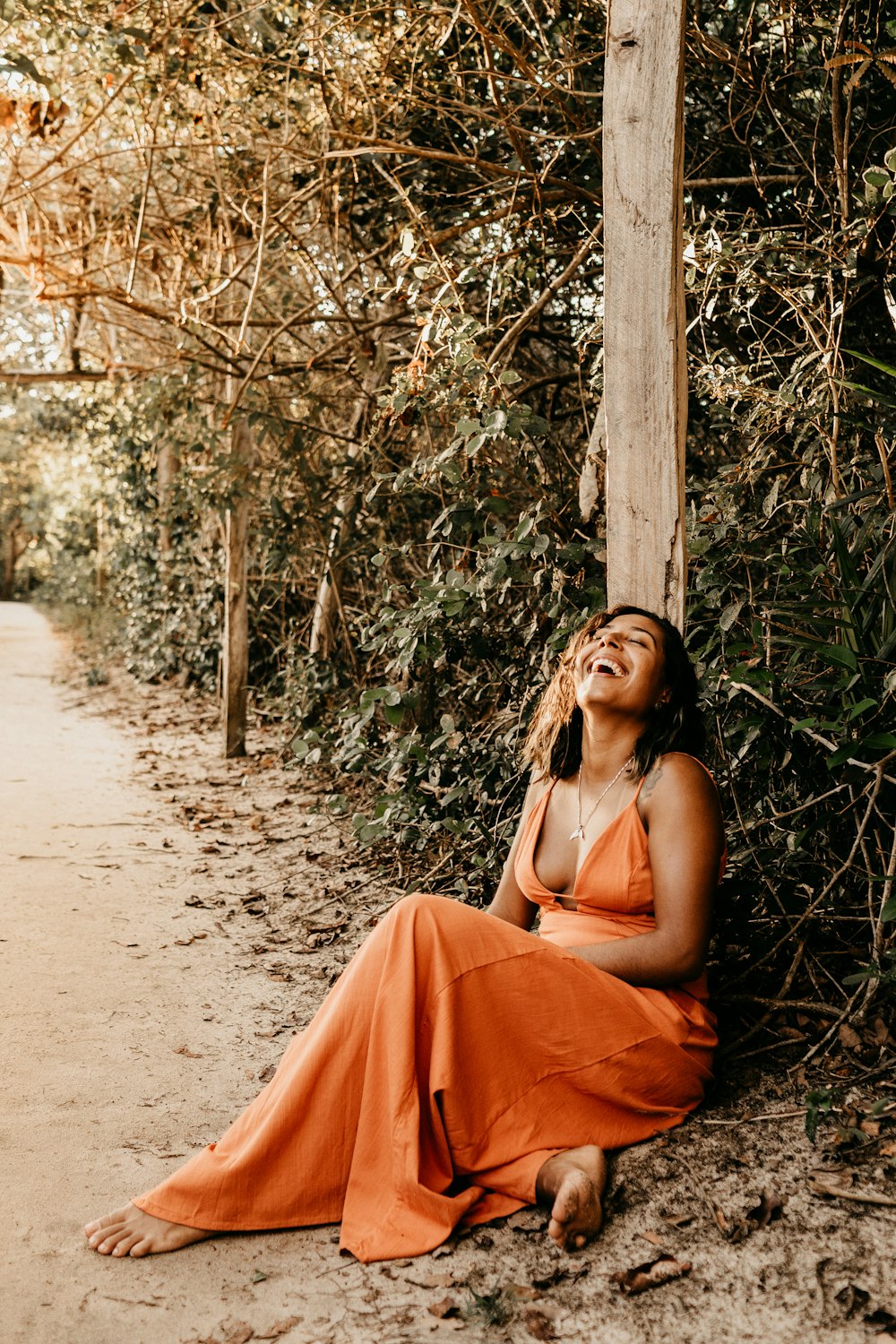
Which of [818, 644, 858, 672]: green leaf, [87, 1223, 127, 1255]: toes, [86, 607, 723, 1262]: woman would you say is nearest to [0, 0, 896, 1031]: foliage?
[818, 644, 858, 672]: green leaf

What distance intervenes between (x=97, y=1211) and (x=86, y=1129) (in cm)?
41

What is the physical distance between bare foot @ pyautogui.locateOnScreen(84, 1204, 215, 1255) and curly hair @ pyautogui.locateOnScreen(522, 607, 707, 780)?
4.47 feet

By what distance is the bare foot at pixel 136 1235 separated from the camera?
2213mm

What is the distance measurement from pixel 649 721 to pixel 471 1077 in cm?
94

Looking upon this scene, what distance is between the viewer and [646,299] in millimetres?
2891

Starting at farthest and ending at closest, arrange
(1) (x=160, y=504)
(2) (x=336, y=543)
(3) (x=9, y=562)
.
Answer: (3) (x=9, y=562)
(1) (x=160, y=504)
(2) (x=336, y=543)

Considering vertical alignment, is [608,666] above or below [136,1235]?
above

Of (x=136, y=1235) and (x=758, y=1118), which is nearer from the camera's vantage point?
(x=136, y=1235)

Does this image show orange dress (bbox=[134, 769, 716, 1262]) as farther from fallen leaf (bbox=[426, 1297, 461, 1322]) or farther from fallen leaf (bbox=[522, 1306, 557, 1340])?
fallen leaf (bbox=[522, 1306, 557, 1340])

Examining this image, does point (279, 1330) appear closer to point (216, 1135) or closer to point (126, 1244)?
point (126, 1244)

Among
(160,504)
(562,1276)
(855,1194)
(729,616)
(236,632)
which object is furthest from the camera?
(160,504)

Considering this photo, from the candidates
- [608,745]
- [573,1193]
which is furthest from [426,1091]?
[608,745]

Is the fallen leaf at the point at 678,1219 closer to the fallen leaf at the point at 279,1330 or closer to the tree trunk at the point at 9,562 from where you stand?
the fallen leaf at the point at 279,1330

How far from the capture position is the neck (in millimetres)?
2719
